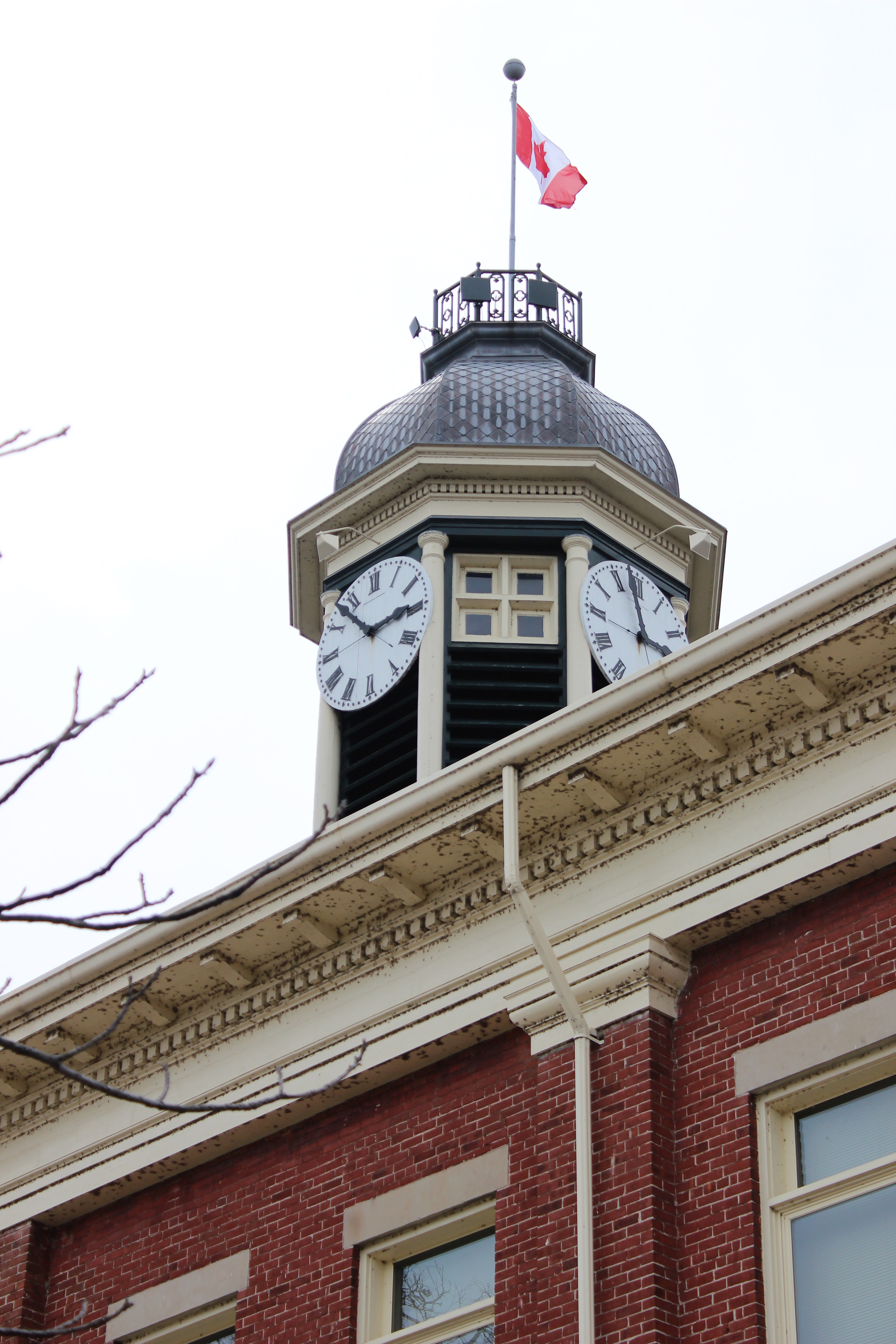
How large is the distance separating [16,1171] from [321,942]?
11.6ft

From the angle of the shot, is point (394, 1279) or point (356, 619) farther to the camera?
point (356, 619)

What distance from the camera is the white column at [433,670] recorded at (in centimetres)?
2077

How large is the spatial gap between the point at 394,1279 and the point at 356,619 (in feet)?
32.8

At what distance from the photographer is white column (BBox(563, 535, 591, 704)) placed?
70.3 feet

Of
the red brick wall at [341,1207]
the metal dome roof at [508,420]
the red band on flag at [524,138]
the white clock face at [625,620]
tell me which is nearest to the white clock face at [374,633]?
the metal dome roof at [508,420]

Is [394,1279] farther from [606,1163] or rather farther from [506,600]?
[506,600]

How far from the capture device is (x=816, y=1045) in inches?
468

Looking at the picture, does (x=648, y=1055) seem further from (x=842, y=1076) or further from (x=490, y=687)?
(x=490, y=687)

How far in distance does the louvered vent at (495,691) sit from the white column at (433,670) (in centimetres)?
10

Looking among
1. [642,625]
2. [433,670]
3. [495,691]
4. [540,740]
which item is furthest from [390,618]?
[540,740]

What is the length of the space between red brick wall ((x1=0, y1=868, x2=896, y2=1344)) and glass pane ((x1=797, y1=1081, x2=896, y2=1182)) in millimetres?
314

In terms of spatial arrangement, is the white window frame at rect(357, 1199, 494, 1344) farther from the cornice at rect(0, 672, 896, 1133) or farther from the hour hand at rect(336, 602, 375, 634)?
the hour hand at rect(336, 602, 375, 634)

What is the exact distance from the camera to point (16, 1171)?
53.7 ft

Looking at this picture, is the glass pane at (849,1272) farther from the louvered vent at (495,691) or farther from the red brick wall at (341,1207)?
the louvered vent at (495,691)
